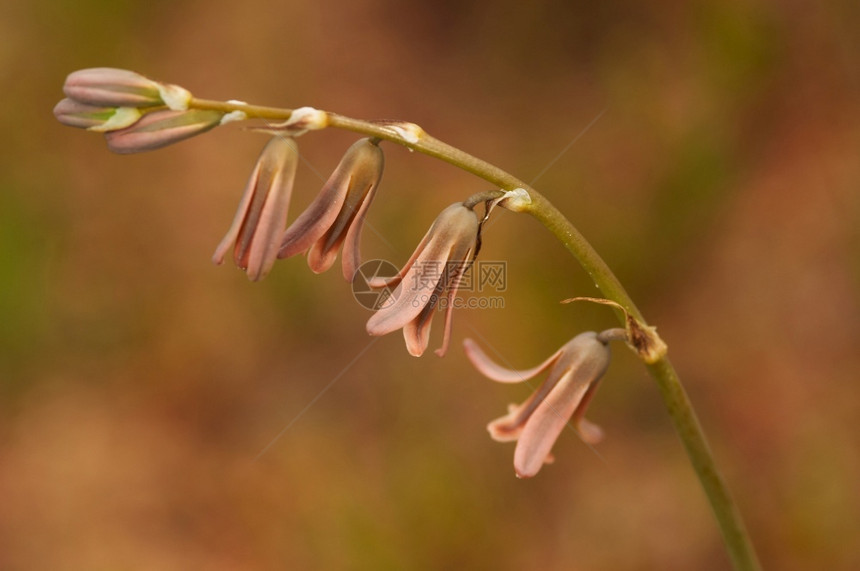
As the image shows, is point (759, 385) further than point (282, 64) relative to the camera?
No

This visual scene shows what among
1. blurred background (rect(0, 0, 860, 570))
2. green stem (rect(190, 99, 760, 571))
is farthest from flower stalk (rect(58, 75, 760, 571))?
blurred background (rect(0, 0, 860, 570))

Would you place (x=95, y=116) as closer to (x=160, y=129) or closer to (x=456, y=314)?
(x=160, y=129)

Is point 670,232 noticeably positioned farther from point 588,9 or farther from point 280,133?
point 280,133

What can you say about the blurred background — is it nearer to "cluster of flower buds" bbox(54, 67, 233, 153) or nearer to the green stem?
the green stem

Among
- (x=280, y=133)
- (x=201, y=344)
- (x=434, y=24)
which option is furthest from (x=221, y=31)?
(x=280, y=133)

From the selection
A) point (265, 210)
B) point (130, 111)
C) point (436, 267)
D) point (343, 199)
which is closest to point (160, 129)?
point (130, 111)

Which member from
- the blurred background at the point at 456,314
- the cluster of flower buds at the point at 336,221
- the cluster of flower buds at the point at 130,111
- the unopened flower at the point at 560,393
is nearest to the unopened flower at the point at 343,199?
the cluster of flower buds at the point at 336,221
